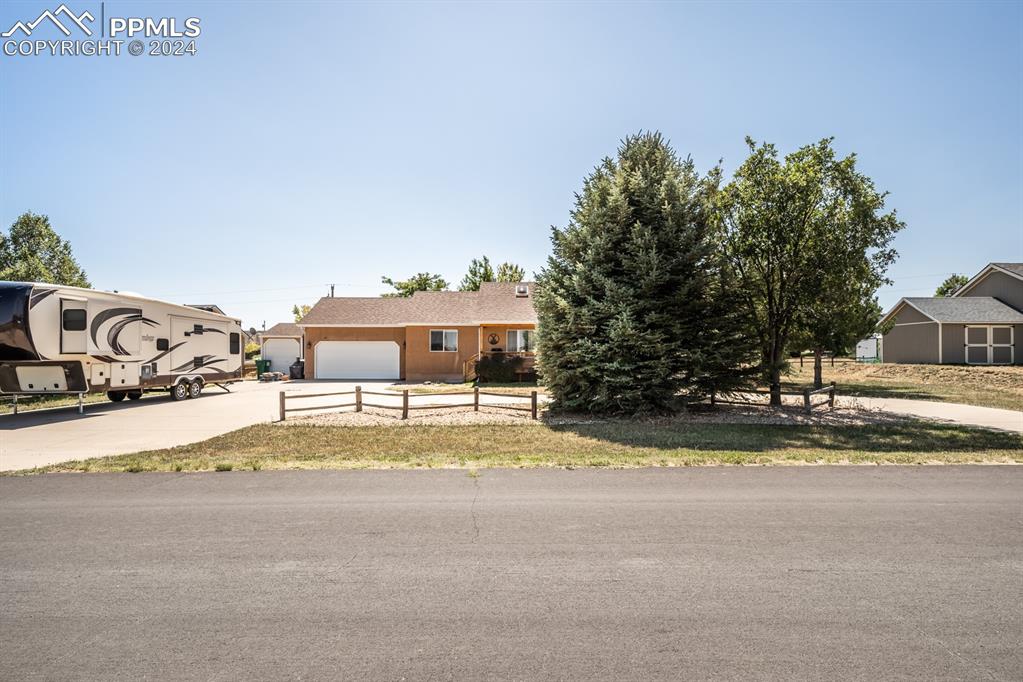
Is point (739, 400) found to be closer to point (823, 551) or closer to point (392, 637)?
point (823, 551)

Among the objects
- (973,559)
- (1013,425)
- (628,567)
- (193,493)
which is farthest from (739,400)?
(193,493)

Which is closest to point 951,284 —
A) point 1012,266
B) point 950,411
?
point 1012,266

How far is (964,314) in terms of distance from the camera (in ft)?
112

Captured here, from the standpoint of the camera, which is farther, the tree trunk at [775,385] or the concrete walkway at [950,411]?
the tree trunk at [775,385]

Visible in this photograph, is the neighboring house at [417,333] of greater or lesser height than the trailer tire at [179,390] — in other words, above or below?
above

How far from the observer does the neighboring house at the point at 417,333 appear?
28.9 m

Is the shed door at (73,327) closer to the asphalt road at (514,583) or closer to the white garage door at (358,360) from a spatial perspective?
the asphalt road at (514,583)

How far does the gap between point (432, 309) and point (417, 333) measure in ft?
6.32

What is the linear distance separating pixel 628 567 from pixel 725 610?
3.10ft

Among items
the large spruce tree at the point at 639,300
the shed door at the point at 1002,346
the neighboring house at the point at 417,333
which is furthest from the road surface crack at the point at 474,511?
the shed door at the point at 1002,346

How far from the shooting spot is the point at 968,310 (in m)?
34.8

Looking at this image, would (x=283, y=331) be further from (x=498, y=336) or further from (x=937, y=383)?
(x=937, y=383)

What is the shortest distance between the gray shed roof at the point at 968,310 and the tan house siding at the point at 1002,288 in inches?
19.1

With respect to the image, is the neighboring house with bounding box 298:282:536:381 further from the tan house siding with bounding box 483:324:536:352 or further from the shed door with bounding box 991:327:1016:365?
the shed door with bounding box 991:327:1016:365
